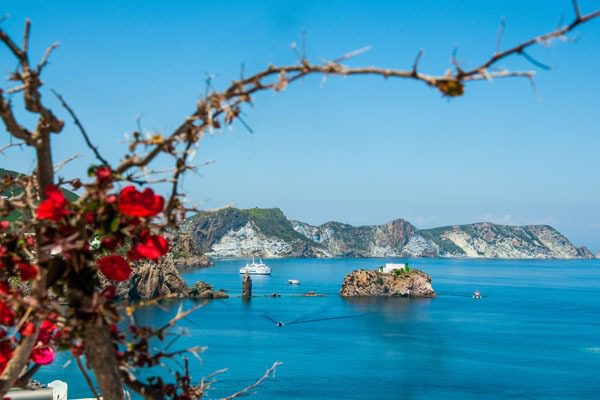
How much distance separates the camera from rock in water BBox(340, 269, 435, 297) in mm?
91500

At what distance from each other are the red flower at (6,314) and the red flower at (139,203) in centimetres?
52

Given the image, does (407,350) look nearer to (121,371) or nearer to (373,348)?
(373,348)

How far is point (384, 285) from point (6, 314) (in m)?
92.6

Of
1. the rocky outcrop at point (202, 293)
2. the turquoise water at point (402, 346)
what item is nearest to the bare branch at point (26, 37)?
the turquoise water at point (402, 346)

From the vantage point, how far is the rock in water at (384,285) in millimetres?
91500

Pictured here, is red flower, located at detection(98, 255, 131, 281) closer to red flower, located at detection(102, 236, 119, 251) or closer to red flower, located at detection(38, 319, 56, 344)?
red flower, located at detection(102, 236, 119, 251)

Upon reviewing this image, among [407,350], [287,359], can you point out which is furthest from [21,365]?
[407,350]

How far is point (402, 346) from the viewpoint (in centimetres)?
5509

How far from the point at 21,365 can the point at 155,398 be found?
1.42ft

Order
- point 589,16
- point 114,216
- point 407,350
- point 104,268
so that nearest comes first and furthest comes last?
point 589,16 → point 114,216 → point 104,268 → point 407,350

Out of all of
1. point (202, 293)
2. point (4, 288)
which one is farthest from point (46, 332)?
point (202, 293)

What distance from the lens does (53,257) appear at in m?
2.03

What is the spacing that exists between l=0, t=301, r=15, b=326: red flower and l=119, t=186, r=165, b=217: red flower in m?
0.52

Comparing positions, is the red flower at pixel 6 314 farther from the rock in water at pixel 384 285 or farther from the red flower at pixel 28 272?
the rock in water at pixel 384 285
